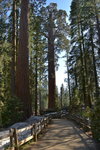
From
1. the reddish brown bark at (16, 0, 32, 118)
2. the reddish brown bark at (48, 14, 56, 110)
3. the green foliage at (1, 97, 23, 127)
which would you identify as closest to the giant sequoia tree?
the reddish brown bark at (48, 14, 56, 110)

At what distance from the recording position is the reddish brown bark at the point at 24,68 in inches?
714

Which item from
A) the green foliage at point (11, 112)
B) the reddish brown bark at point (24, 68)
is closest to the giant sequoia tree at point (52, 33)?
the reddish brown bark at point (24, 68)

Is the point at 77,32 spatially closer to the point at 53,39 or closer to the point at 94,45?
the point at 53,39

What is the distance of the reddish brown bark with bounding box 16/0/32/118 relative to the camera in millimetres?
18125

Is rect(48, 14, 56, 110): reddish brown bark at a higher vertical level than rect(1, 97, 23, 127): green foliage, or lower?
higher

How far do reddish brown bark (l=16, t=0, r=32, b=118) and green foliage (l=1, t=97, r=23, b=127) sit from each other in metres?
1.17

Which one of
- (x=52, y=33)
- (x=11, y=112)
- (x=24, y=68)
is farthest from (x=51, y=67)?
(x=11, y=112)

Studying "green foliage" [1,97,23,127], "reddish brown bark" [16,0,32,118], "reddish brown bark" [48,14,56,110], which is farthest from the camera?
"reddish brown bark" [48,14,56,110]

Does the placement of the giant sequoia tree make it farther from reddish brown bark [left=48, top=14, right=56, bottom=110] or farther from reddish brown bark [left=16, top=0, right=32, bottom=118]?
reddish brown bark [left=16, top=0, right=32, bottom=118]

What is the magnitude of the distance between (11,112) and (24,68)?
4331 millimetres

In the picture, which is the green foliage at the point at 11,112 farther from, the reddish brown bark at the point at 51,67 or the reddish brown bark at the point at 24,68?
the reddish brown bark at the point at 51,67

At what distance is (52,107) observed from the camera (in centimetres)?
3441

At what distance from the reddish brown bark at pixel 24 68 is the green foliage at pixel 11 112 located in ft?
3.83

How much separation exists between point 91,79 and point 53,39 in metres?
9.15
